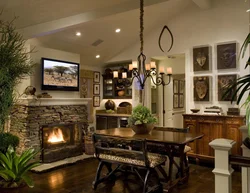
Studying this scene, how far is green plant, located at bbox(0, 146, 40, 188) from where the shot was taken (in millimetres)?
2385

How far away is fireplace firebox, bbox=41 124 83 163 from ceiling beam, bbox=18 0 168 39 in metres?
2.09

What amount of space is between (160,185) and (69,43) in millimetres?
4001

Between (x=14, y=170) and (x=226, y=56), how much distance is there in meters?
4.67

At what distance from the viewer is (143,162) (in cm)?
315

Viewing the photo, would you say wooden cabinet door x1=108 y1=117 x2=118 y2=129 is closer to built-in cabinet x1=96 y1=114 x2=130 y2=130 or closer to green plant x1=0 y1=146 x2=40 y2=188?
built-in cabinet x1=96 y1=114 x2=130 y2=130

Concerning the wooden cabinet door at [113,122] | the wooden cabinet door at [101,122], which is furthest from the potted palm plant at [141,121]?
the wooden cabinet door at [101,122]

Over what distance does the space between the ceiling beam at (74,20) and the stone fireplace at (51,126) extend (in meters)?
1.46

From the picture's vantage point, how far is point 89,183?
12.5 ft

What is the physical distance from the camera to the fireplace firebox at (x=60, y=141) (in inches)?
200

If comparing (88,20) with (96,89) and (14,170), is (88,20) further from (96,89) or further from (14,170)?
(96,89)

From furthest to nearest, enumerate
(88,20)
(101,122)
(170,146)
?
(101,122) → (88,20) → (170,146)

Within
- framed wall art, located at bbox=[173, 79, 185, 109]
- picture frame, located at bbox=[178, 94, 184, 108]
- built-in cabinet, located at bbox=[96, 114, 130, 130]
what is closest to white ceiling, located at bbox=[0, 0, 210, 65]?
built-in cabinet, located at bbox=[96, 114, 130, 130]

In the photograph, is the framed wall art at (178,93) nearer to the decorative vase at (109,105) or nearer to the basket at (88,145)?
the decorative vase at (109,105)

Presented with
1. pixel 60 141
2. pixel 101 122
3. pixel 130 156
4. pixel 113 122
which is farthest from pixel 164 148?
pixel 101 122
